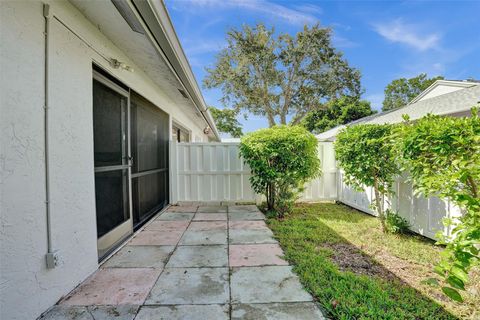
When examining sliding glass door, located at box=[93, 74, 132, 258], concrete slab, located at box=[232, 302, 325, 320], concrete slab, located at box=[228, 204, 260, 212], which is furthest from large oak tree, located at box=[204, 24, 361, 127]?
concrete slab, located at box=[232, 302, 325, 320]

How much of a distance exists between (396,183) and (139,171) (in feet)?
15.0

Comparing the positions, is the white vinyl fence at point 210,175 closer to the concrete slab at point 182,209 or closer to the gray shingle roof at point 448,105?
the concrete slab at point 182,209

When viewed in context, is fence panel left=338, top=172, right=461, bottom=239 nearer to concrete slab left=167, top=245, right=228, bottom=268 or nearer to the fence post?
concrete slab left=167, top=245, right=228, bottom=268

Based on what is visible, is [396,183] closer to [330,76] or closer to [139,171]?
[139,171]

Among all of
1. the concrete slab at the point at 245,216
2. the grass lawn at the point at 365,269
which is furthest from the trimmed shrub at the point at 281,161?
the grass lawn at the point at 365,269

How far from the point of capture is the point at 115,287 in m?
2.22

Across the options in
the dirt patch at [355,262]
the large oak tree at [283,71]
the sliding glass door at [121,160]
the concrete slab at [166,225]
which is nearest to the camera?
the dirt patch at [355,262]

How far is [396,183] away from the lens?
4070mm

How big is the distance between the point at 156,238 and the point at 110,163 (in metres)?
1.36

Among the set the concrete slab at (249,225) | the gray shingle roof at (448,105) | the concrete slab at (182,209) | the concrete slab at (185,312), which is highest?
the gray shingle roof at (448,105)

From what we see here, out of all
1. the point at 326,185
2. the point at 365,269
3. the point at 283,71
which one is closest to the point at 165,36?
the point at 365,269

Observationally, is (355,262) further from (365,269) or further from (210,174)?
(210,174)

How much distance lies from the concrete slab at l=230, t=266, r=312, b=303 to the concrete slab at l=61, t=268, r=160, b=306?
856 mm

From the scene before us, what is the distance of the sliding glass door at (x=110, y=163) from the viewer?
2770 millimetres
